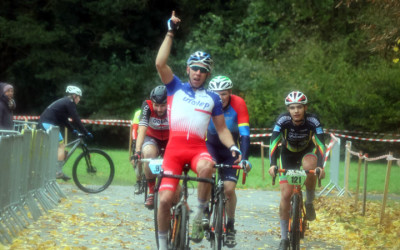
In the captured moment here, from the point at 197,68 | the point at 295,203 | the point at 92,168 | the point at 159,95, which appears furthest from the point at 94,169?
the point at 197,68

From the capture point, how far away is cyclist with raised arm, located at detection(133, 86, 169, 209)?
11.1 meters

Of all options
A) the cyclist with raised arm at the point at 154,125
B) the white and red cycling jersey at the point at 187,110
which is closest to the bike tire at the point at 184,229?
the white and red cycling jersey at the point at 187,110

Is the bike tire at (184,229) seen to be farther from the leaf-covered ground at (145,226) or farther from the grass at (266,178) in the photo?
the grass at (266,178)

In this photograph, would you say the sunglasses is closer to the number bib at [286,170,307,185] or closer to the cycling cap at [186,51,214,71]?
the cycling cap at [186,51,214,71]

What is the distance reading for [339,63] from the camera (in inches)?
1297

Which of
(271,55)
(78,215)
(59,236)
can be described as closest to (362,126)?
(271,55)

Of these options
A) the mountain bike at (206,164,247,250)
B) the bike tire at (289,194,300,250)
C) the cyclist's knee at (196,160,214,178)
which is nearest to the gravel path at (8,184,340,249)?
the mountain bike at (206,164,247,250)

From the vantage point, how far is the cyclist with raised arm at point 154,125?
36.4 ft

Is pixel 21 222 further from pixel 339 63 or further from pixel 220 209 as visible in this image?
pixel 339 63

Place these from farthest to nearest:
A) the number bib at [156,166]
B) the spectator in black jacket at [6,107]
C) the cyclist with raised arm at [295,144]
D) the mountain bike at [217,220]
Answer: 1. the spectator in black jacket at [6,107]
2. the cyclist with raised arm at [295,144]
3. the number bib at [156,166]
4. the mountain bike at [217,220]

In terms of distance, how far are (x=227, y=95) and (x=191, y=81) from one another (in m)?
1.88

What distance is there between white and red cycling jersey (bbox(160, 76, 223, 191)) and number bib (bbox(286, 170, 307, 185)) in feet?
5.75

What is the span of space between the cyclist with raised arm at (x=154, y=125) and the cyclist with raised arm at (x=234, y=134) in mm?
1118

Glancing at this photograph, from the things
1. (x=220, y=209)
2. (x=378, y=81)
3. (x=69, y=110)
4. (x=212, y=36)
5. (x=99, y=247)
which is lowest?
(x=99, y=247)
